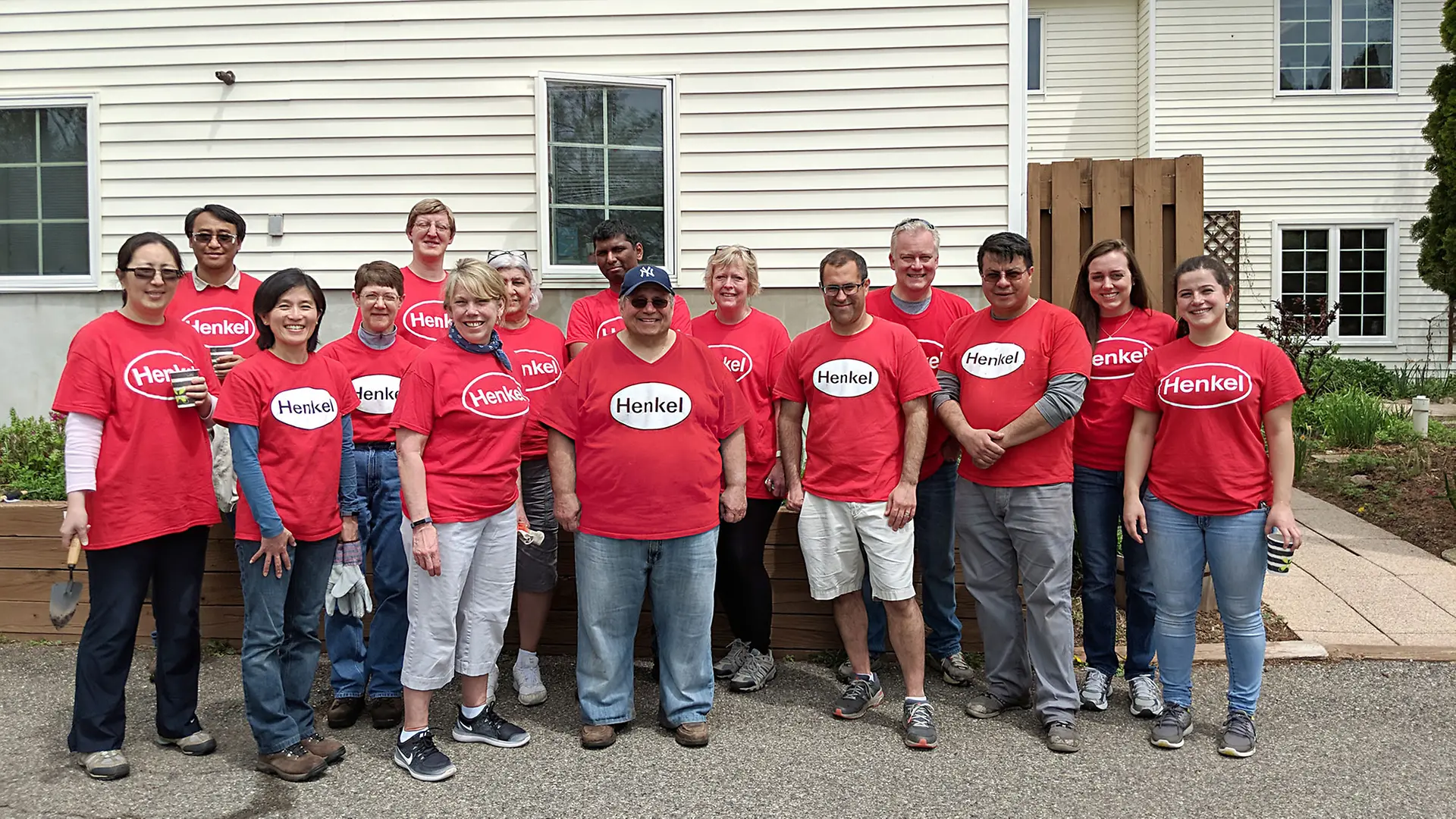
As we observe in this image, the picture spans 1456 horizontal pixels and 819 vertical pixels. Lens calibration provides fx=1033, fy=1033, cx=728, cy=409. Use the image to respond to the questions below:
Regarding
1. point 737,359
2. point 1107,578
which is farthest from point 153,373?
point 1107,578

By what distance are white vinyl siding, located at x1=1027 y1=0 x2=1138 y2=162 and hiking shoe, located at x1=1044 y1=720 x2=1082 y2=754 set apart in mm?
13641

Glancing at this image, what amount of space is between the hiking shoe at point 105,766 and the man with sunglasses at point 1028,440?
3.26 m

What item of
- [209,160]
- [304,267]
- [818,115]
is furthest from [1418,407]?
[209,160]

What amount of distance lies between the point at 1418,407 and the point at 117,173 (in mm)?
12256

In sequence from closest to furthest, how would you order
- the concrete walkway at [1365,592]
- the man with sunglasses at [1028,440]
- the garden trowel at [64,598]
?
the garden trowel at [64,598] < the man with sunglasses at [1028,440] < the concrete walkway at [1365,592]

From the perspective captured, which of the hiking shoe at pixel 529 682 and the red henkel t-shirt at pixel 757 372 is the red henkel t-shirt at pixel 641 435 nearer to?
the red henkel t-shirt at pixel 757 372

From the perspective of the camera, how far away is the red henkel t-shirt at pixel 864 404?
4008 millimetres

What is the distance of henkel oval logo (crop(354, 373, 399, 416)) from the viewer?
409cm

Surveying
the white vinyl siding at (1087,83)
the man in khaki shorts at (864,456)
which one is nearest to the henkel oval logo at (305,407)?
the man in khaki shorts at (864,456)

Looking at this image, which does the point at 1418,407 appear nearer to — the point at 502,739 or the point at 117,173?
the point at 502,739

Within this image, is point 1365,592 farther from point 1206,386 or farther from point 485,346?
point 485,346

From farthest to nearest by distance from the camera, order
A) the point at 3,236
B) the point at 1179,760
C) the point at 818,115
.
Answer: the point at 3,236 → the point at 818,115 → the point at 1179,760

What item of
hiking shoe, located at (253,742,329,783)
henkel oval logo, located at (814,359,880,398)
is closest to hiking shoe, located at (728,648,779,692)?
henkel oval logo, located at (814,359,880,398)

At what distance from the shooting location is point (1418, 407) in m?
10.6
